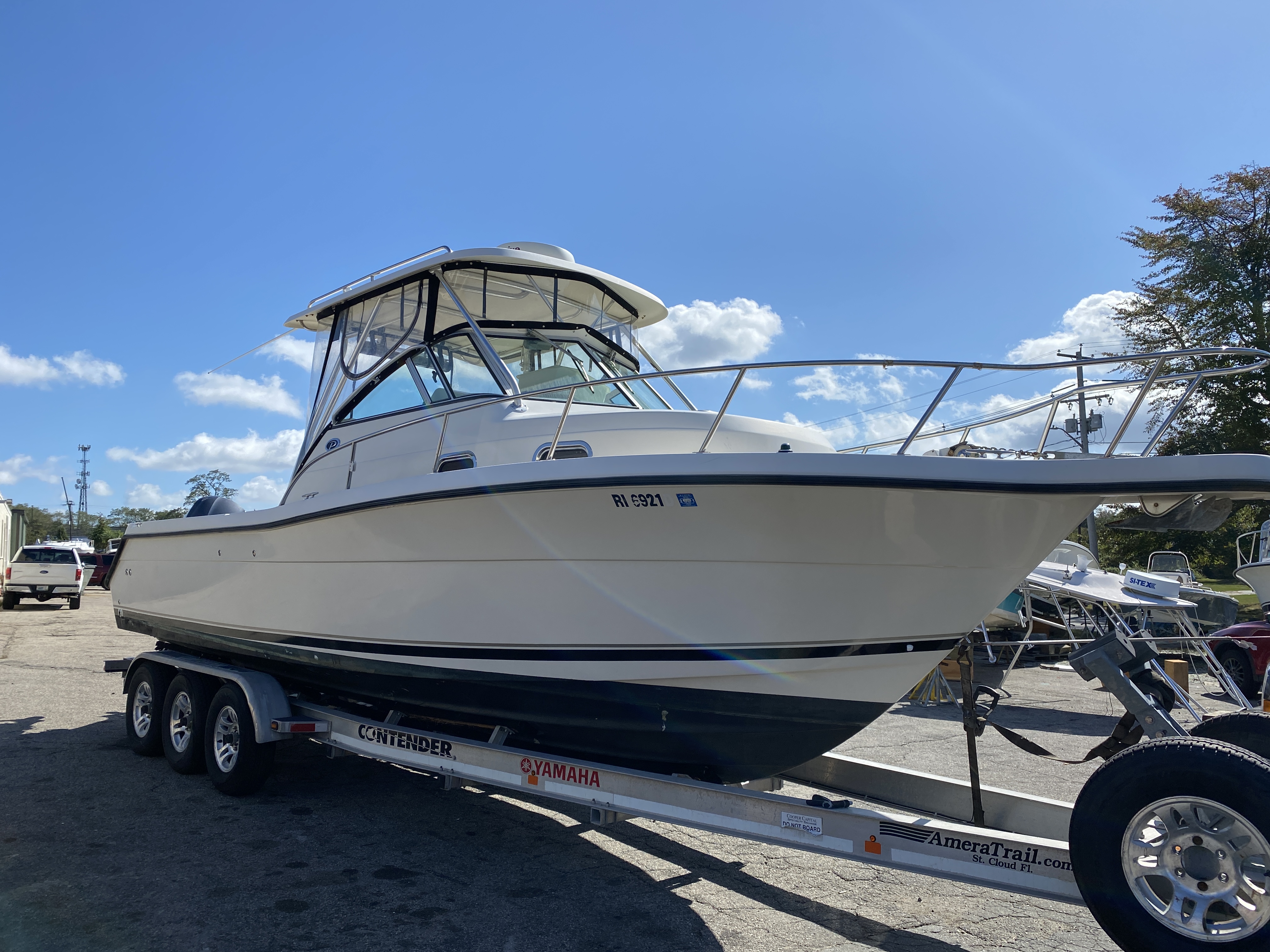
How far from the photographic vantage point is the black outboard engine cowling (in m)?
6.60

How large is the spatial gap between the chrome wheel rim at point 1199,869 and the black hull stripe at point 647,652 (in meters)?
1.01

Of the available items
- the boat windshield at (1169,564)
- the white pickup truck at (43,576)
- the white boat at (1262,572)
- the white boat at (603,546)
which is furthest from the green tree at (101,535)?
the white boat at (1262,572)

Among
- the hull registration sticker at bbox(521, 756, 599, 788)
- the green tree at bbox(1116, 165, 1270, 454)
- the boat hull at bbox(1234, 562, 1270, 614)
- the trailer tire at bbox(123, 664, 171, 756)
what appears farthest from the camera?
the green tree at bbox(1116, 165, 1270, 454)

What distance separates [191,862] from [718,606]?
2.88 m

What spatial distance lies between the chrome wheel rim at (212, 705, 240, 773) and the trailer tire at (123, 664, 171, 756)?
993mm

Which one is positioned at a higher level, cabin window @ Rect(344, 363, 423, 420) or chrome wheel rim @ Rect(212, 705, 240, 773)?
cabin window @ Rect(344, 363, 423, 420)

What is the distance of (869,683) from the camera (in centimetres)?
355

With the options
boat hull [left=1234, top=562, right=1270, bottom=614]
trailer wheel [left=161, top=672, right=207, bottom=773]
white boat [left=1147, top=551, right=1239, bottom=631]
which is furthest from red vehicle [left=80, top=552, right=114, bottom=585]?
boat hull [left=1234, top=562, right=1270, bottom=614]

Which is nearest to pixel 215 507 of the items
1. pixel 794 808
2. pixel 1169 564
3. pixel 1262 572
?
pixel 794 808

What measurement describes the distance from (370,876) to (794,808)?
81.4 inches

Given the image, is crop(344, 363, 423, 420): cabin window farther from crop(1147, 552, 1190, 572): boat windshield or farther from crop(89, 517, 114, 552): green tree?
crop(89, 517, 114, 552): green tree

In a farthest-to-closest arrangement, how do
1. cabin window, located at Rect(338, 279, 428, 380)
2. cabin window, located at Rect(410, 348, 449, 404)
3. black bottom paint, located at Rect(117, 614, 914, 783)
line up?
cabin window, located at Rect(338, 279, 428, 380) → cabin window, located at Rect(410, 348, 449, 404) → black bottom paint, located at Rect(117, 614, 914, 783)

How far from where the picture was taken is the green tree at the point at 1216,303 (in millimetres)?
18828

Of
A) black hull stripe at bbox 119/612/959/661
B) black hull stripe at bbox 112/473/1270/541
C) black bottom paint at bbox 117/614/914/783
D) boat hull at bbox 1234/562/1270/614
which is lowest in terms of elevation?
black bottom paint at bbox 117/614/914/783
